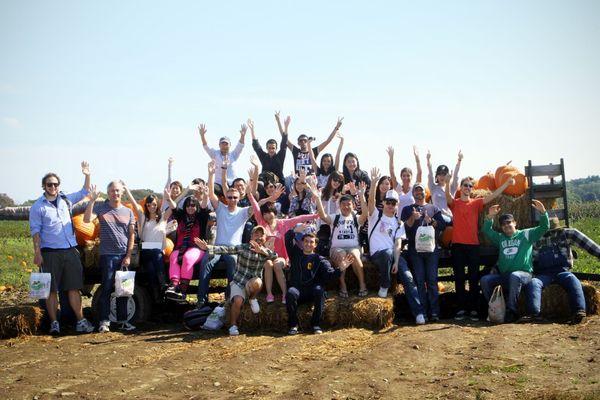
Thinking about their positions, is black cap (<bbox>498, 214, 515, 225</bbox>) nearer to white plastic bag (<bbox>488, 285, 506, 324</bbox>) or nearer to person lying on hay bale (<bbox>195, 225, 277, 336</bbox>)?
white plastic bag (<bbox>488, 285, 506, 324</bbox>)

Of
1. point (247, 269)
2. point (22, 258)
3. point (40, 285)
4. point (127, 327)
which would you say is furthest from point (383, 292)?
point (22, 258)

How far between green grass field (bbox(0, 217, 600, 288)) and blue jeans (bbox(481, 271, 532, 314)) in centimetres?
470

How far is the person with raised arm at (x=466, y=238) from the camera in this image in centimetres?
1136

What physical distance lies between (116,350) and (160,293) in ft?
7.03

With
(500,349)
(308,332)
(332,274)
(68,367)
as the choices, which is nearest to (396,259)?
(332,274)

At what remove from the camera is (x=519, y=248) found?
36.7 ft

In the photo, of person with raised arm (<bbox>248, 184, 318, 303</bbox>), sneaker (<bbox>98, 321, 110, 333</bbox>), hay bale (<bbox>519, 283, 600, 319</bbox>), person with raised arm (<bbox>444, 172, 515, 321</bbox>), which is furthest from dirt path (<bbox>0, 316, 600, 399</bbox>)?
person with raised arm (<bbox>248, 184, 318, 303</bbox>)

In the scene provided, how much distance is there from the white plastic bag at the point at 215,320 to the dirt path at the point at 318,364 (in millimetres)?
286

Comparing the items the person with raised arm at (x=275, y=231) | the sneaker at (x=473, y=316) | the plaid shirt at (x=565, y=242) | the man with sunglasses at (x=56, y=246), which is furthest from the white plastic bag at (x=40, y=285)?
the plaid shirt at (x=565, y=242)

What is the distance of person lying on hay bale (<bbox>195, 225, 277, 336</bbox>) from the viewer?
34.8 feet

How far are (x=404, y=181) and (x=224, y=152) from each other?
12.2 ft

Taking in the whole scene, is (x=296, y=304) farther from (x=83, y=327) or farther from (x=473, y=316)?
(x=83, y=327)

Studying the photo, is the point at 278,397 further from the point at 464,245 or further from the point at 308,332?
the point at 464,245

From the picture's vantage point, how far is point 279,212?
40.4ft
